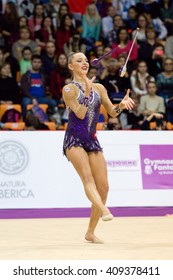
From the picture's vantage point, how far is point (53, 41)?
1738 centimetres

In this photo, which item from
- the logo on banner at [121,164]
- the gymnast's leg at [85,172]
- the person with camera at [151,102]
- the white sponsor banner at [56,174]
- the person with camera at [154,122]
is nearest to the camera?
the gymnast's leg at [85,172]

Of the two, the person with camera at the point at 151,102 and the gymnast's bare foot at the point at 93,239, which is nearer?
the gymnast's bare foot at the point at 93,239

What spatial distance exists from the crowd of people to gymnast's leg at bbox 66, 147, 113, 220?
5.71 m

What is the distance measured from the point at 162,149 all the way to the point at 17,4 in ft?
19.9

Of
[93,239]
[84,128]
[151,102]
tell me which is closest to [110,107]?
[84,128]

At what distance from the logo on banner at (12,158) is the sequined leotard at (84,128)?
375cm

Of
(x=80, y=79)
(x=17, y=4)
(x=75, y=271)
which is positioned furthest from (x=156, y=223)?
(x=17, y=4)

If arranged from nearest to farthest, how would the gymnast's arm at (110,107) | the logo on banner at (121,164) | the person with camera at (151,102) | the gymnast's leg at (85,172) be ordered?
the gymnast's leg at (85,172) → the gymnast's arm at (110,107) → the logo on banner at (121,164) → the person with camera at (151,102)

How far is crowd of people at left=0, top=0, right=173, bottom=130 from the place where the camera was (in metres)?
16.1

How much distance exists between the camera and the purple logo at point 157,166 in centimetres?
1322

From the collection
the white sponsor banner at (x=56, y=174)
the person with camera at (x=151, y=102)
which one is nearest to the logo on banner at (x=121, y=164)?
the white sponsor banner at (x=56, y=174)

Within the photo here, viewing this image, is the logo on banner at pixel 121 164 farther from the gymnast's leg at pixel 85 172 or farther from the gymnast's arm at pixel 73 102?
the gymnast's arm at pixel 73 102

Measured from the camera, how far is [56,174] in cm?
1298

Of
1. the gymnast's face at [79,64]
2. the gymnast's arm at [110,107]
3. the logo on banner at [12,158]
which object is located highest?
the gymnast's face at [79,64]
